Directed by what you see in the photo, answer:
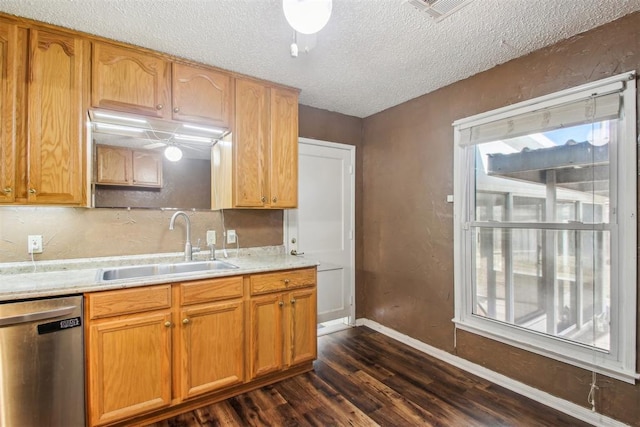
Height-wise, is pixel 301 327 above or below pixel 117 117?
below

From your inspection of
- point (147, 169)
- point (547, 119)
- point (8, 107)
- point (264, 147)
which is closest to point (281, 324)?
point (264, 147)

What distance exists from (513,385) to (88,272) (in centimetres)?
311

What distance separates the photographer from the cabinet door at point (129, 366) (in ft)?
5.63

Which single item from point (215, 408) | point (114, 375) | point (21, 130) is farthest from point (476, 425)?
point (21, 130)

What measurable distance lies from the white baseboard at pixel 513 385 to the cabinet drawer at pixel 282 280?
130 cm

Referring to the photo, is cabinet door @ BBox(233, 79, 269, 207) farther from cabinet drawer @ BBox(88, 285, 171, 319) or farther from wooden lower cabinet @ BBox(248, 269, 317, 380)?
cabinet drawer @ BBox(88, 285, 171, 319)

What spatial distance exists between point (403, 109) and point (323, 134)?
88cm

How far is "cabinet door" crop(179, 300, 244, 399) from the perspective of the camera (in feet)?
6.45

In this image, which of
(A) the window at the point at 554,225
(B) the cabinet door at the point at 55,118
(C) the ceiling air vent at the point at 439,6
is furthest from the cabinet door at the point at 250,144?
(A) the window at the point at 554,225

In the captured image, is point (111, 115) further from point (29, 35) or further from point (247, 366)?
point (247, 366)

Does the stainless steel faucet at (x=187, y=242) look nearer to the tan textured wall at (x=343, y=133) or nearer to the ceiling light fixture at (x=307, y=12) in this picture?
the tan textured wall at (x=343, y=133)

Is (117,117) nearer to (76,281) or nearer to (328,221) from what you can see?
(76,281)

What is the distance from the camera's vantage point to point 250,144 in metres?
2.53

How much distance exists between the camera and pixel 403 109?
3.15m
